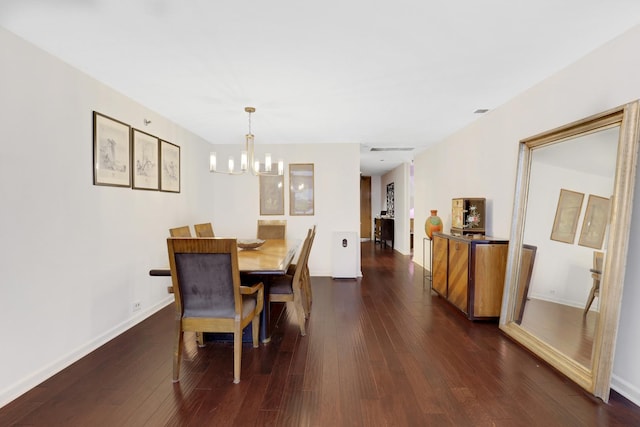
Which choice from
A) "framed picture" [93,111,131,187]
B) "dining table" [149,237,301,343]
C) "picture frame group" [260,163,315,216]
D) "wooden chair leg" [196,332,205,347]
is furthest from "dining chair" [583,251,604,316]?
"framed picture" [93,111,131,187]

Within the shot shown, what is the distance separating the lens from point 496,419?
1.68 meters

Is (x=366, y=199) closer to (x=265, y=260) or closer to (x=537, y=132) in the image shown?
(x=537, y=132)

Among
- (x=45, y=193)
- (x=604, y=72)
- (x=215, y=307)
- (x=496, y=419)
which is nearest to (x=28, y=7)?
(x=45, y=193)

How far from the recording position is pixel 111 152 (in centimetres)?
274

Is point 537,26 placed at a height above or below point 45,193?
above

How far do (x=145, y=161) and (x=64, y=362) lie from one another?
2003 mm

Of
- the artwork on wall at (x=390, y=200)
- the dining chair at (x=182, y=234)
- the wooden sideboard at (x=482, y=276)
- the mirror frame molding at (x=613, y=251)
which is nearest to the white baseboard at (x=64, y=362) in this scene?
the dining chair at (x=182, y=234)

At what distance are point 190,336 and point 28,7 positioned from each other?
2641 millimetres

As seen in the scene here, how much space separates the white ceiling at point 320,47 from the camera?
5.58ft

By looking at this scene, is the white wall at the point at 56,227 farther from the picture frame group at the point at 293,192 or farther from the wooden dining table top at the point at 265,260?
the picture frame group at the point at 293,192

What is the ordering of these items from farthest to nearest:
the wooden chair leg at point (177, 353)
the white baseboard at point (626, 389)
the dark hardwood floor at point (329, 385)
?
the wooden chair leg at point (177, 353)
the white baseboard at point (626, 389)
the dark hardwood floor at point (329, 385)

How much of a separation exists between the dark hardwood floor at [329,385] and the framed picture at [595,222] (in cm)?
99

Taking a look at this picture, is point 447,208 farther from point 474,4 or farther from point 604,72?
point 474,4

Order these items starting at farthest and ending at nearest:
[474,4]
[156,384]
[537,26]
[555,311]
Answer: [555,311], [156,384], [537,26], [474,4]
